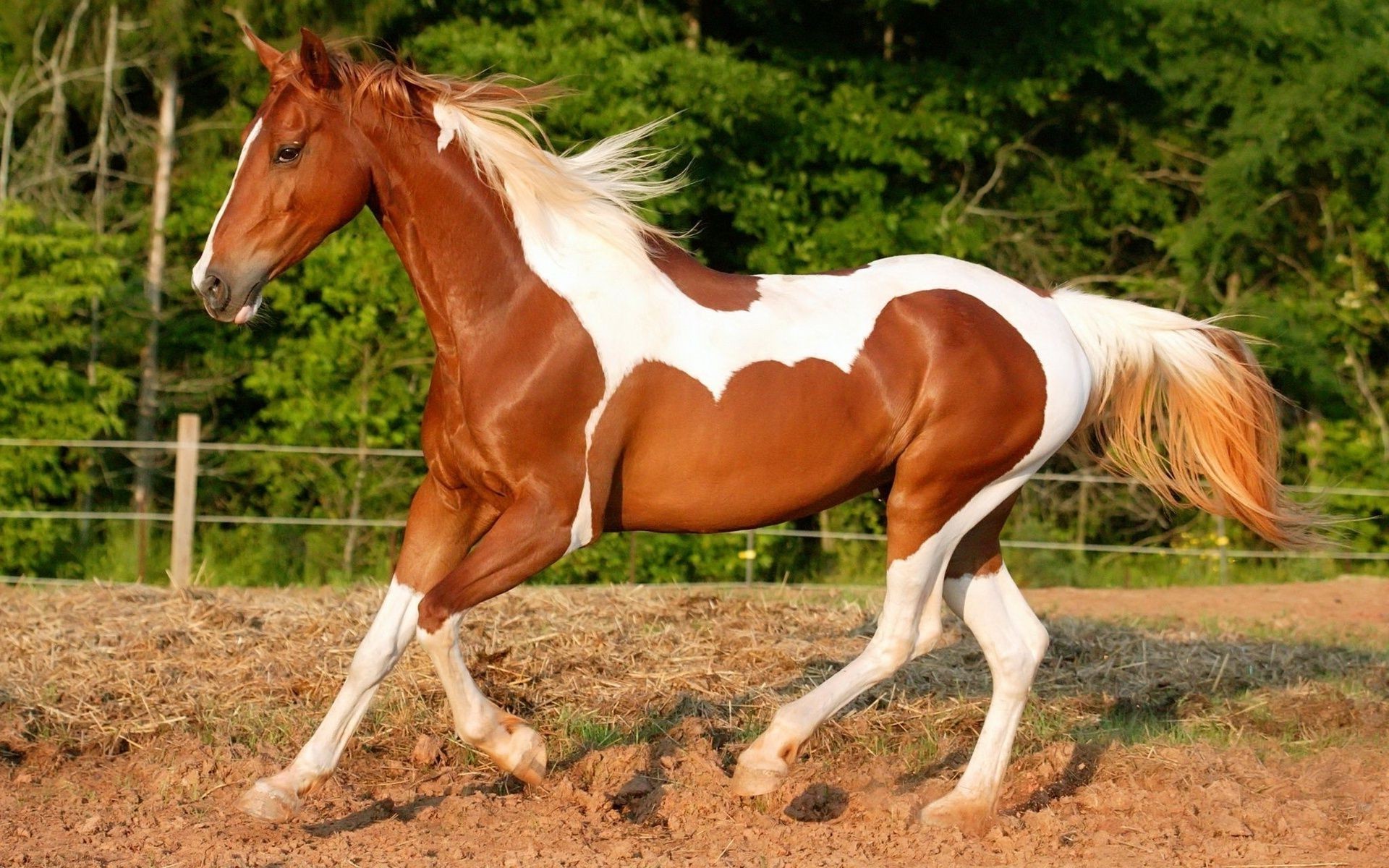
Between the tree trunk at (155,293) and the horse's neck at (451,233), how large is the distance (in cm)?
964

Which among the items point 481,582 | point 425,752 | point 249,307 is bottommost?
point 425,752

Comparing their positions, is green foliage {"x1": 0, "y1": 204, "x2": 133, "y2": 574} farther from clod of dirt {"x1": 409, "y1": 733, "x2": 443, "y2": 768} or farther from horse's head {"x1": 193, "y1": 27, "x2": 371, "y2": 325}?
horse's head {"x1": 193, "y1": 27, "x2": 371, "y2": 325}

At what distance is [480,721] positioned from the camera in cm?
425

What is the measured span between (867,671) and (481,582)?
1281mm

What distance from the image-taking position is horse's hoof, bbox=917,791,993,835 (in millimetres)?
4445

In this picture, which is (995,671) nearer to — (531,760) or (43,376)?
(531,760)

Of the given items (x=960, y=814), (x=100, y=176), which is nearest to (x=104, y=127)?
(x=100, y=176)

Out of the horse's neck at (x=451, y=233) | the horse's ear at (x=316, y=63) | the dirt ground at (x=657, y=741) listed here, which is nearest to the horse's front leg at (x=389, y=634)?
the dirt ground at (x=657, y=741)

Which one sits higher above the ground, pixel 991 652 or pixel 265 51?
pixel 265 51

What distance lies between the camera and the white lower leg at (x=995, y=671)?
4516 millimetres

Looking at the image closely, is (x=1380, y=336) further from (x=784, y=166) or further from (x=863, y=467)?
(x=863, y=467)

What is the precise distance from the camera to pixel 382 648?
4211 mm

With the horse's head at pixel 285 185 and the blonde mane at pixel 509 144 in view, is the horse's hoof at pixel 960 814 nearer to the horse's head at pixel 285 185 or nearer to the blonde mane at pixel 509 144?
the blonde mane at pixel 509 144

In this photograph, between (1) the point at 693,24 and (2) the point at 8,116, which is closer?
(2) the point at 8,116
